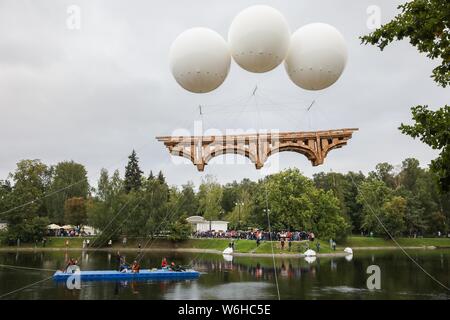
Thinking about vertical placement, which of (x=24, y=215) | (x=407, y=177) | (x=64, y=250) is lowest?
(x=64, y=250)

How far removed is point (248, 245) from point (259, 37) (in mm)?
36167

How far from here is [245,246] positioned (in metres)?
41.2

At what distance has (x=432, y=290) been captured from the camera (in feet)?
63.2

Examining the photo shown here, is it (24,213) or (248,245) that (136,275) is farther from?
(24,213)

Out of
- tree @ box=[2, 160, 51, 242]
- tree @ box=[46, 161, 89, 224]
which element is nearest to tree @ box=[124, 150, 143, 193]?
tree @ box=[46, 161, 89, 224]

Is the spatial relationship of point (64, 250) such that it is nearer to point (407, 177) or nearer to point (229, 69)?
point (229, 69)

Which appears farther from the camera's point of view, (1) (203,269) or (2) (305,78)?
(1) (203,269)

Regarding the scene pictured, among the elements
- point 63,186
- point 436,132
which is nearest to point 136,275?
point 436,132

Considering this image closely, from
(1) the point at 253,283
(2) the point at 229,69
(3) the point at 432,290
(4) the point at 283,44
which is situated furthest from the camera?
(1) the point at 253,283

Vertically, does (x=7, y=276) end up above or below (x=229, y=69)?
below

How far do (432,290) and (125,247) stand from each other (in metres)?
35.0

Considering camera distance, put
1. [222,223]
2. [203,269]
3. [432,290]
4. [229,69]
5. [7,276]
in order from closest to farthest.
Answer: [229,69], [432,290], [7,276], [203,269], [222,223]

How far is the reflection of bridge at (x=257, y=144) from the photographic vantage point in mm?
8188

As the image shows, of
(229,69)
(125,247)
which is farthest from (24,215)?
(229,69)
